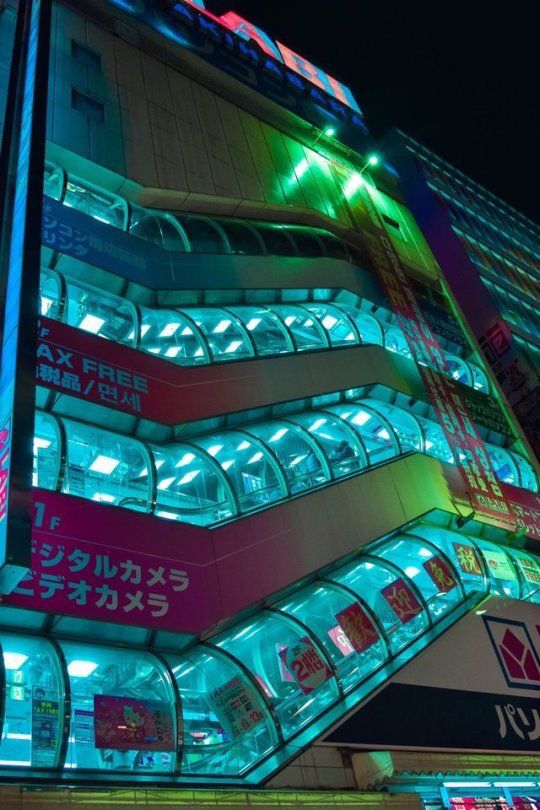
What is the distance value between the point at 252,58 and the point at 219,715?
27.1m

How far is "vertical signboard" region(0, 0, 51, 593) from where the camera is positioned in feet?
18.3

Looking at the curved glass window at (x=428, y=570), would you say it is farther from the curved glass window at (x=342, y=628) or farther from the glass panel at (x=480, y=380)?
the glass panel at (x=480, y=380)

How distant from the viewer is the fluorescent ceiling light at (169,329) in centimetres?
1534

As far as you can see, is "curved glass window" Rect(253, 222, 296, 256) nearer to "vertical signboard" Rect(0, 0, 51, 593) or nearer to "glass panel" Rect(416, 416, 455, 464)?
"glass panel" Rect(416, 416, 455, 464)

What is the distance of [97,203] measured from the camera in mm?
17219

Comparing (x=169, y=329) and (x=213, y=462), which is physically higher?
(x=169, y=329)

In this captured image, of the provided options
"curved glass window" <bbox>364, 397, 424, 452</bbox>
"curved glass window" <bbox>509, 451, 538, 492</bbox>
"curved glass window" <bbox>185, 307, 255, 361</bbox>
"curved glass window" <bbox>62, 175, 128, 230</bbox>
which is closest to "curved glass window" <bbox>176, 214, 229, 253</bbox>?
"curved glass window" <bbox>62, 175, 128, 230</bbox>

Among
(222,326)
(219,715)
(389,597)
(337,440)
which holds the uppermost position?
(222,326)

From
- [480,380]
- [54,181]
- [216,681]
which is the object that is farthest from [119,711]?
[480,380]

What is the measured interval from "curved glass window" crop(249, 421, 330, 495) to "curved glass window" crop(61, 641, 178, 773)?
583cm

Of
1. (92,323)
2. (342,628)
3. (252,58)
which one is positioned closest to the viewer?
(342,628)

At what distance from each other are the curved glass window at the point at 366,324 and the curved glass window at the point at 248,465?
29.6 ft

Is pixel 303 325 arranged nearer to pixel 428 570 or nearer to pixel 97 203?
pixel 97 203

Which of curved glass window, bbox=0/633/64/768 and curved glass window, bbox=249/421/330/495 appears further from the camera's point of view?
curved glass window, bbox=249/421/330/495
